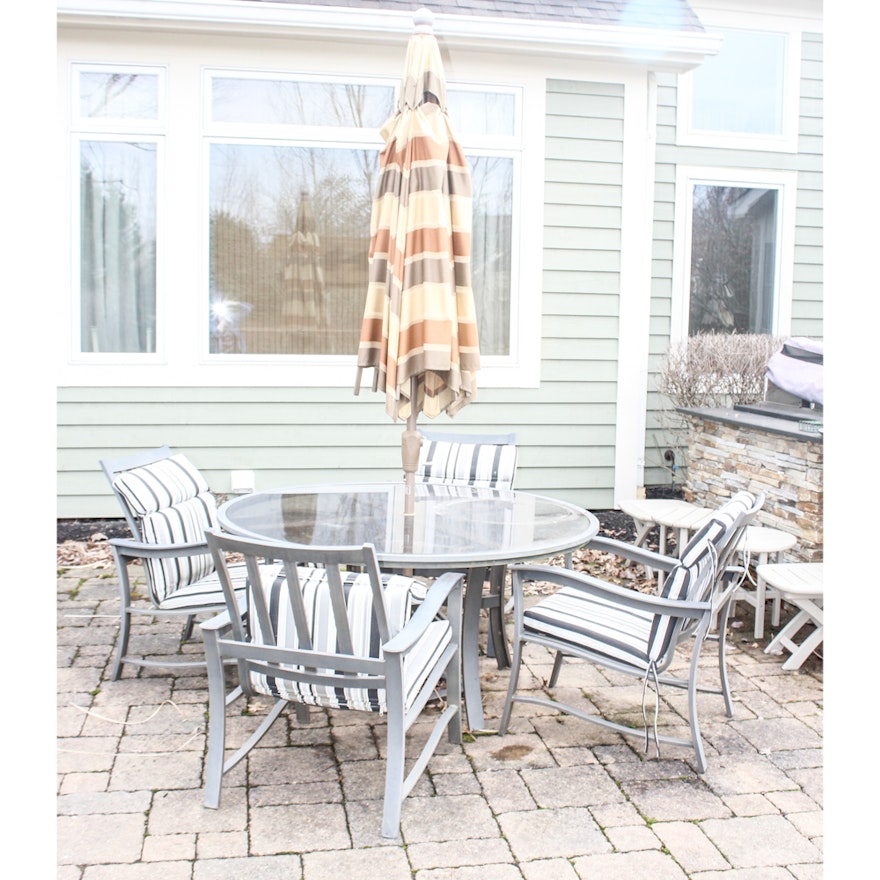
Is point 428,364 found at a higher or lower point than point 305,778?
higher

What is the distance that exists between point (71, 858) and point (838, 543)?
7.85 ft

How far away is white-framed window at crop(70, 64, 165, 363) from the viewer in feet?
19.8

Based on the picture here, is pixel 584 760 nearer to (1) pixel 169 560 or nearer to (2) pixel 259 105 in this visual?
(1) pixel 169 560

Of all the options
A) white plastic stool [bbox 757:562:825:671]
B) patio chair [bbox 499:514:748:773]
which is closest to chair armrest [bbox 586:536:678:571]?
patio chair [bbox 499:514:748:773]

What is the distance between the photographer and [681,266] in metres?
7.64

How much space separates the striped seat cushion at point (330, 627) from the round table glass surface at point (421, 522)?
372 mm

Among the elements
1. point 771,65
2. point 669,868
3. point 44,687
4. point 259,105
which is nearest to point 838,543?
point 44,687

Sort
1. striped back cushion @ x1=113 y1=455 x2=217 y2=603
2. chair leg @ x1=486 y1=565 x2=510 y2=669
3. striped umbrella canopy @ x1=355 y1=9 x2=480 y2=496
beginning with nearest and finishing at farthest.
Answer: striped umbrella canopy @ x1=355 y1=9 x2=480 y2=496
striped back cushion @ x1=113 y1=455 x2=217 y2=603
chair leg @ x1=486 y1=565 x2=510 y2=669

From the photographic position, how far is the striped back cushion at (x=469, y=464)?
4762 mm

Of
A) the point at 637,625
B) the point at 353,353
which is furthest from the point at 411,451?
the point at 353,353

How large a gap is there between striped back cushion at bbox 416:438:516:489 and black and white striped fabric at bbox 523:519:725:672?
1.36m

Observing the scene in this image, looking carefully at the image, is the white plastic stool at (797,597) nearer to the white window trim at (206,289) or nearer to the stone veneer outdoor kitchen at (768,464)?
the stone veneer outdoor kitchen at (768,464)

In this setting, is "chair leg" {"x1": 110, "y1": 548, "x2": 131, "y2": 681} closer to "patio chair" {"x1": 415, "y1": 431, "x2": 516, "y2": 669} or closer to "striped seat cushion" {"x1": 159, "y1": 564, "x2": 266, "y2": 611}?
"striped seat cushion" {"x1": 159, "y1": 564, "x2": 266, "y2": 611}

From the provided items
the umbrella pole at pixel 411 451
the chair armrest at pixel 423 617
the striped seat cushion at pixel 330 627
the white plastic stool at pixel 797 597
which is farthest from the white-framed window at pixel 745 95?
the striped seat cushion at pixel 330 627
